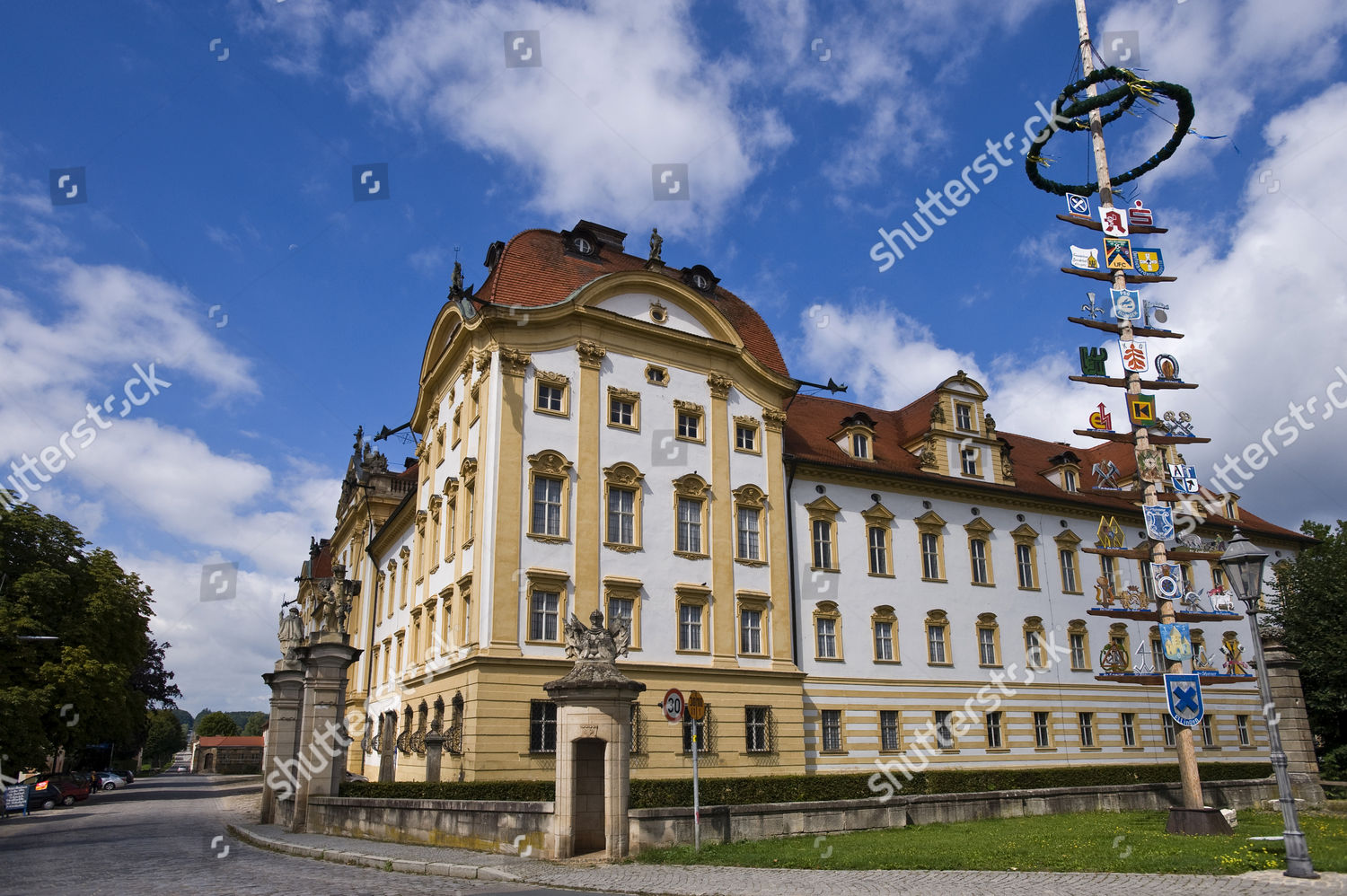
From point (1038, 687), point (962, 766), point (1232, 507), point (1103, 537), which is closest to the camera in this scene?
point (1103, 537)

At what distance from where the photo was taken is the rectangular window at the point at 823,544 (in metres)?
34.8

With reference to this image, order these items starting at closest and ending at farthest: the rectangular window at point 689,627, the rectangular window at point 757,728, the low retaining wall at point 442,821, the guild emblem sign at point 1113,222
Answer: the low retaining wall at point 442,821 < the guild emblem sign at point 1113,222 < the rectangular window at point 689,627 < the rectangular window at point 757,728

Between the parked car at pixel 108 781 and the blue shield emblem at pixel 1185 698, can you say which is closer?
the blue shield emblem at pixel 1185 698

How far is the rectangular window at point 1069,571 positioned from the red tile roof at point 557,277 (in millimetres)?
15326

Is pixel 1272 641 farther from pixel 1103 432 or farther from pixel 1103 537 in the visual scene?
pixel 1103 432

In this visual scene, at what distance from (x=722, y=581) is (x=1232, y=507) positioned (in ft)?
105

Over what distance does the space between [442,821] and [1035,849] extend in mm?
12187

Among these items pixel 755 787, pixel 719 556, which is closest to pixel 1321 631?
pixel 719 556

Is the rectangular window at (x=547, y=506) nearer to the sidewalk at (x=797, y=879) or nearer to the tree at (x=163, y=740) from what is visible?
the sidewalk at (x=797, y=879)

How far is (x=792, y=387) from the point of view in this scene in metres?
35.4

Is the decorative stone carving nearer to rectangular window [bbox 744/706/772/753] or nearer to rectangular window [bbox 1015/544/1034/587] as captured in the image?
rectangular window [bbox 744/706/772/753]

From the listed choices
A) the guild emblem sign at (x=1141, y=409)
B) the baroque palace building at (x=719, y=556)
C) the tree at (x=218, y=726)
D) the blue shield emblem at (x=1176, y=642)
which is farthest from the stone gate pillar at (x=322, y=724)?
the tree at (x=218, y=726)

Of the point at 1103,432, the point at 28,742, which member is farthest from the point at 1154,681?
the point at 28,742

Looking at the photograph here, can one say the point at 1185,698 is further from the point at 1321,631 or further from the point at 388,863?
the point at 388,863
